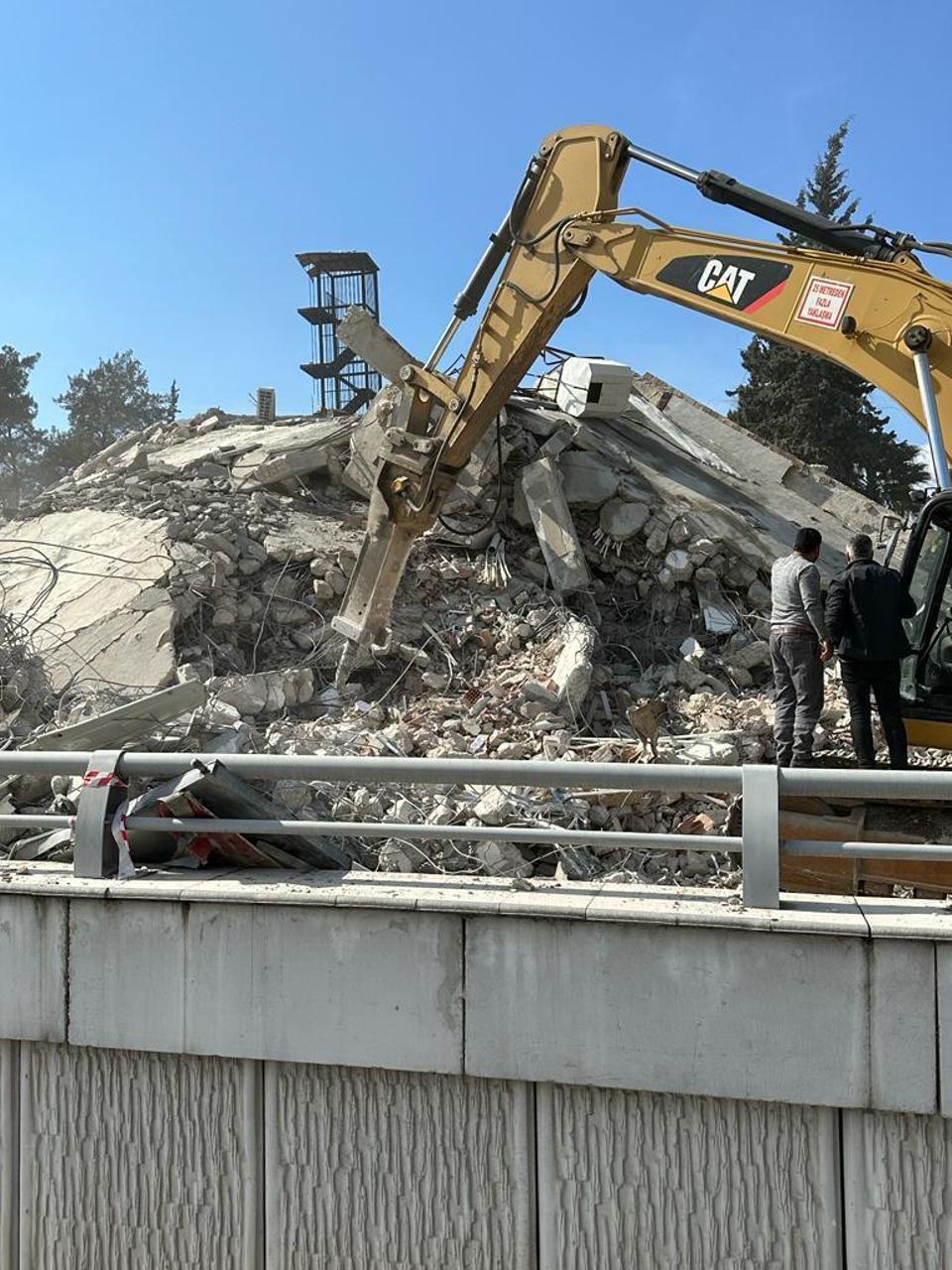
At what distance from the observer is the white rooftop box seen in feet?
41.2

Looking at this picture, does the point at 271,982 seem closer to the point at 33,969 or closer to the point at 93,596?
the point at 33,969

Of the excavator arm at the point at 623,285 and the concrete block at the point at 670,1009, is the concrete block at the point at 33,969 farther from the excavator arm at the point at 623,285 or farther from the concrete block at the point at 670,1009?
the excavator arm at the point at 623,285

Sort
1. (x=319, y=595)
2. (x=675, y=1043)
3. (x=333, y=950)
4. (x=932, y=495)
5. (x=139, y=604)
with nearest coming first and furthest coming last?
1. (x=675, y=1043)
2. (x=333, y=950)
3. (x=932, y=495)
4. (x=139, y=604)
5. (x=319, y=595)

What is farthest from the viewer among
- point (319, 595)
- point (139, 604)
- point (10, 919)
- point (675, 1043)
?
point (319, 595)

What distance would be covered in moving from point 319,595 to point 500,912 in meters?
8.32

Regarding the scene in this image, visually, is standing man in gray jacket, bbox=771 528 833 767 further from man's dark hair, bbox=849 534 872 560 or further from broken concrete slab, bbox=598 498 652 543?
broken concrete slab, bbox=598 498 652 543

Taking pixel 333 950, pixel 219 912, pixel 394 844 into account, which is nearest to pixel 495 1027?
pixel 333 950

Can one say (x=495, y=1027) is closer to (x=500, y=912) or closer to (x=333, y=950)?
(x=500, y=912)

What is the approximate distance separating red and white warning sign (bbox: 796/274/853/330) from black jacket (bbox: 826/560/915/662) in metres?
1.61

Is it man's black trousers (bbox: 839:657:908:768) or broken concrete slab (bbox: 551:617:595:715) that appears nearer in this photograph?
man's black trousers (bbox: 839:657:908:768)

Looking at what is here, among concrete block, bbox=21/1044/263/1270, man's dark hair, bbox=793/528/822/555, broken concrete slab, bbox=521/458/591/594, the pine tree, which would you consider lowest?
concrete block, bbox=21/1044/263/1270

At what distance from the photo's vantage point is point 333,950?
2.99m

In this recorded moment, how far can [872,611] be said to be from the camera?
618cm

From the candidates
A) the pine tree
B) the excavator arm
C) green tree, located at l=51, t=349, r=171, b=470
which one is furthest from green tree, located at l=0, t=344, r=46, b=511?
the excavator arm
